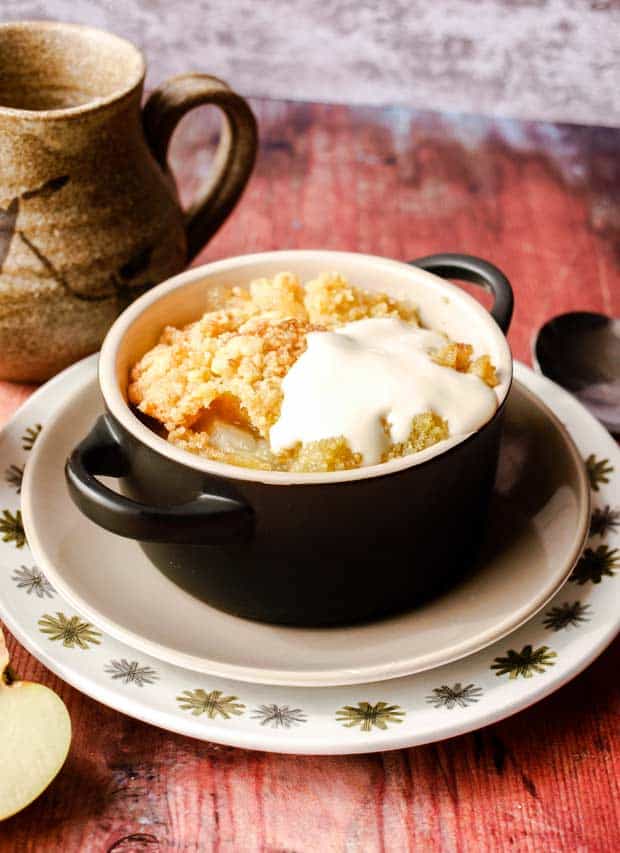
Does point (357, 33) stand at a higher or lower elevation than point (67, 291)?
lower

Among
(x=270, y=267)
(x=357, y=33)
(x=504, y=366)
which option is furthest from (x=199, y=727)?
(x=357, y=33)

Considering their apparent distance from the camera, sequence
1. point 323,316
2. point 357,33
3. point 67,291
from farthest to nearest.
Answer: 1. point 357,33
2. point 67,291
3. point 323,316

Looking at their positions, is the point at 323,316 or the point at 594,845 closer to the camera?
the point at 594,845

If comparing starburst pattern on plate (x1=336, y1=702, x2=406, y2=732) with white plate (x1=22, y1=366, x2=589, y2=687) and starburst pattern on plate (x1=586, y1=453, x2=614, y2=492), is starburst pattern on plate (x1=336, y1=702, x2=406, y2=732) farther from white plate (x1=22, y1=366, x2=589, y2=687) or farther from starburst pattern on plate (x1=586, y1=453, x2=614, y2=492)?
starburst pattern on plate (x1=586, y1=453, x2=614, y2=492)

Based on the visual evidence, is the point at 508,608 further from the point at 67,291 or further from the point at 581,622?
the point at 67,291

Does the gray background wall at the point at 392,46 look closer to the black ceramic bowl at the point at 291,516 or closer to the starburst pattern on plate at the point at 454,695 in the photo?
the black ceramic bowl at the point at 291,516

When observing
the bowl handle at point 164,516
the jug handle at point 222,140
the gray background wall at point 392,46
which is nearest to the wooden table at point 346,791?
the bowl handle at point 164,516

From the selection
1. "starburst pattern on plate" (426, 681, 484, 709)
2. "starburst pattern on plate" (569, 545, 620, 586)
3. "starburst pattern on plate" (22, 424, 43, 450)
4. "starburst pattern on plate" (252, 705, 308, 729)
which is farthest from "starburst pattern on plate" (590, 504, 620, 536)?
"starburst pattern on plate" (22, 424, 43, 450)
